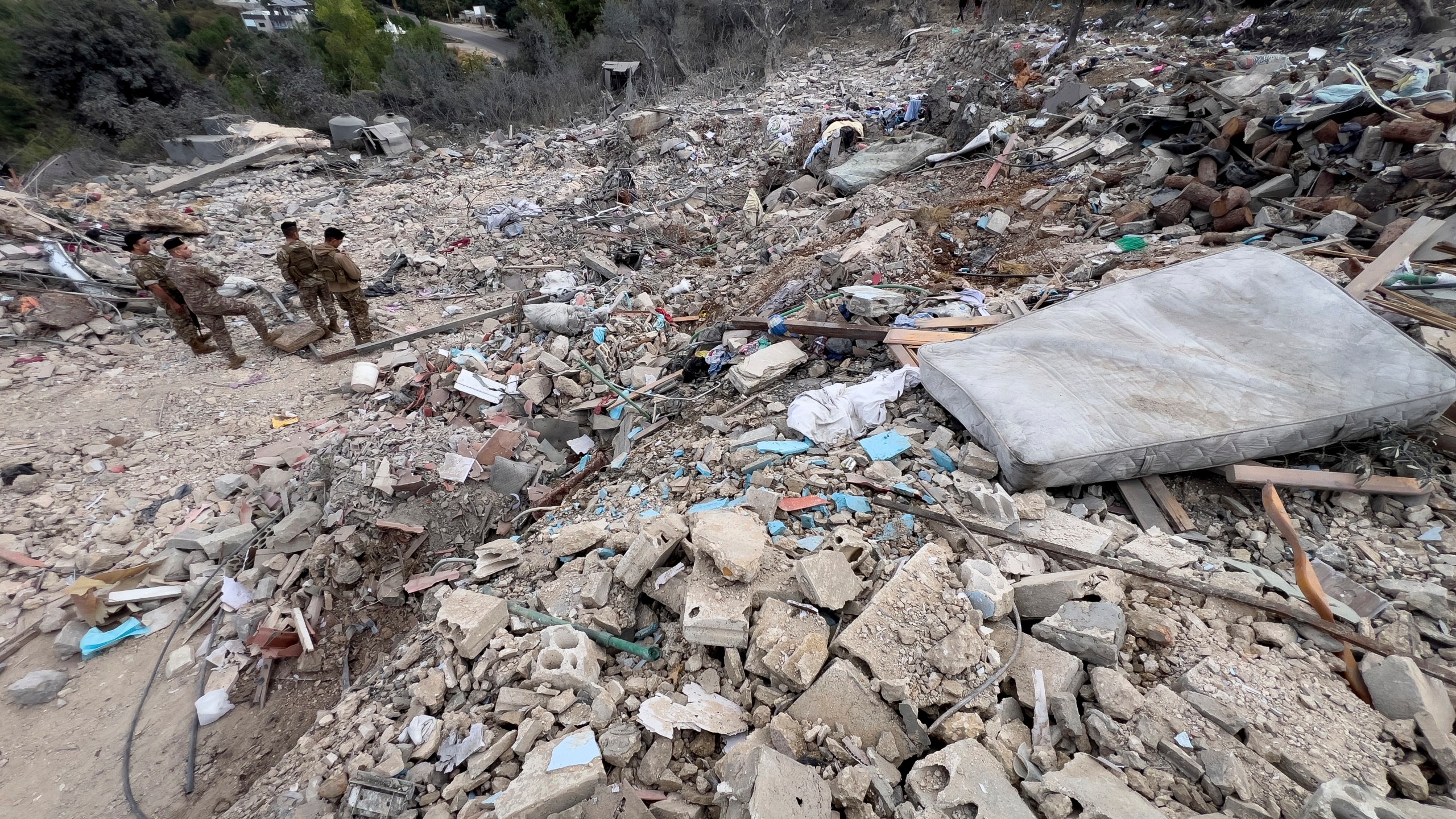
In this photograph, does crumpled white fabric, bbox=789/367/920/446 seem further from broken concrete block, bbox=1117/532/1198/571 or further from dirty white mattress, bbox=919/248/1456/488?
broken concrete block, bbox=1117/532/1198/571

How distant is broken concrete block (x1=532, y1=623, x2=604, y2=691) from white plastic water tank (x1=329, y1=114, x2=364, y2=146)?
14.1 meters

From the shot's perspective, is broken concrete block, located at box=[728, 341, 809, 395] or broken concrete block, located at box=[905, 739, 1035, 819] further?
broken concrete block, located at box=[728, 341, 809, 395]

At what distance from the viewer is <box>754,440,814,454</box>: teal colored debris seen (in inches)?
143

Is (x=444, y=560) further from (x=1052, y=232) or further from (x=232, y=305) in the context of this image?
(x=1052, y=232)

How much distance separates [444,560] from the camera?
12.8 ft

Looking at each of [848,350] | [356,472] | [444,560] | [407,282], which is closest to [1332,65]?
[848,350]

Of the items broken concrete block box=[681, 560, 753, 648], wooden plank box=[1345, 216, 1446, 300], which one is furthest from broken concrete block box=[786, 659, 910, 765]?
wooden plank box=[1345, 216, 1446, 300]

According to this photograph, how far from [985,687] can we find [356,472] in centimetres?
460

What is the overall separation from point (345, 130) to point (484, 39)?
72.2 feet

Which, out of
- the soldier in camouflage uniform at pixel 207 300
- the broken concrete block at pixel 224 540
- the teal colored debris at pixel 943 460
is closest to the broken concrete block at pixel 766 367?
the teal colored debris at pixel 943 460

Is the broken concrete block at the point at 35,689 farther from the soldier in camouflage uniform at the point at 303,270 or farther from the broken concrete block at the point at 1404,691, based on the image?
the broken concrete block at the point at 1404,691

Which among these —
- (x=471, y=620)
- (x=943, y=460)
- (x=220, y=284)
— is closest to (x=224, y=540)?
(x=471, y=620)

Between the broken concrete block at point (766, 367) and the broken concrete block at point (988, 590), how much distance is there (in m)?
2.24

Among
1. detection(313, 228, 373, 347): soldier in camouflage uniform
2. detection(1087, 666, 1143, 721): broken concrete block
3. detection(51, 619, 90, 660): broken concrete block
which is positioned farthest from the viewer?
detection(313, 228, 373, 347): soldier in camouflage uniform
